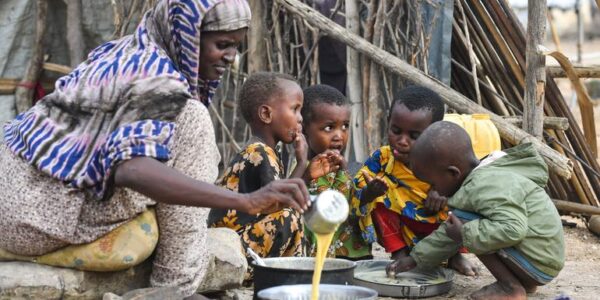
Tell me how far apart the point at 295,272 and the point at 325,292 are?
165mm

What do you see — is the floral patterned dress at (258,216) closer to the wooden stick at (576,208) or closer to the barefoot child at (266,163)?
the barefoot child at (266,163)

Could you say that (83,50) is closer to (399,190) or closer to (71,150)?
(399,190)

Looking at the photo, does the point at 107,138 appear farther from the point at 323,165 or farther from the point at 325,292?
the point at 323,165

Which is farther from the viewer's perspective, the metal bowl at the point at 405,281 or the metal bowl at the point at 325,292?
the metal bowl at the point at 405,281

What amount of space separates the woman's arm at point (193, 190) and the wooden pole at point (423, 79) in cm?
261

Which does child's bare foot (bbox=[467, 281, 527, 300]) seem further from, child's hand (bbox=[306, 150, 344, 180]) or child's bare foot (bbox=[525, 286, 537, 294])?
child's hand (bbox=[306, 150, 344, 180])

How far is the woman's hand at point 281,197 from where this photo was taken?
280 centimetres

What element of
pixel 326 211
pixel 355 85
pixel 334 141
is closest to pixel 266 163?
pixel 334 141

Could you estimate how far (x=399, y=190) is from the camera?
182 inches

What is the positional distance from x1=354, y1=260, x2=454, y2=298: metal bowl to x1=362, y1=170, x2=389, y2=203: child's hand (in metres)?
0.31

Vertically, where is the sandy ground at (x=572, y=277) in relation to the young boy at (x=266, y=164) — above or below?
below

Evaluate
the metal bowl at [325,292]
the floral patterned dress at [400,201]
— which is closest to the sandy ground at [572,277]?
the floral patterned dress at [400,201]

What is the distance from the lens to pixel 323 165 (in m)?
4.28

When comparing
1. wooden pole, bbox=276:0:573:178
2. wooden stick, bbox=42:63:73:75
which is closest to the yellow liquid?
wooden pole, bbox=276:0:573:178
